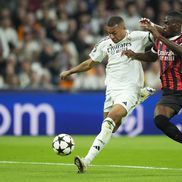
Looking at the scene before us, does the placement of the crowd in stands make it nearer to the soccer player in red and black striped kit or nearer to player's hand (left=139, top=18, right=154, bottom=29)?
the soccer player in red and black striped kit

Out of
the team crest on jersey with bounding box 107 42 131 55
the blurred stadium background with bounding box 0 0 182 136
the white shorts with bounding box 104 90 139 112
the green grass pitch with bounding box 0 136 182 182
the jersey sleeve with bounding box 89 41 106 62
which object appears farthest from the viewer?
the blurred stadium background with bounding box 0 0 182 136

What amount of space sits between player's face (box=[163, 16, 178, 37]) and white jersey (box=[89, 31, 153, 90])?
60cm

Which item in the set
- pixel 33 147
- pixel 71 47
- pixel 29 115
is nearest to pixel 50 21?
pixel 71 47

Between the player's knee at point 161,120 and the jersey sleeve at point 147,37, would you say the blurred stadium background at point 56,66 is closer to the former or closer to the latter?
the jersey sleeve at point 147,37

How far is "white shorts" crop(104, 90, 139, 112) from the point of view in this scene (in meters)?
10.6

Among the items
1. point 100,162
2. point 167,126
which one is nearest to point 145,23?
point 167,126

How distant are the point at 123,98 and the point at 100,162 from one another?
56.4 inches

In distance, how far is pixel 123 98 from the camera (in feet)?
34.9

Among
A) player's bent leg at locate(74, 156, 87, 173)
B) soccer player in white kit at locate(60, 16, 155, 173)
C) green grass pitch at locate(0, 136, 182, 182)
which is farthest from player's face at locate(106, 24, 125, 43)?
player's bent leg at locate(74, 156, 87, 173)

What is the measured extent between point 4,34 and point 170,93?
1007 cm

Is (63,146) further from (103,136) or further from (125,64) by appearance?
(125,64)

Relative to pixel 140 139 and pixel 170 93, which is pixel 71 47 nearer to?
pixel 140 139

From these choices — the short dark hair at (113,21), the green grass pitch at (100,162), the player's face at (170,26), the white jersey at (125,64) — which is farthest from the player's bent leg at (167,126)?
the short dark hair at (113,21)

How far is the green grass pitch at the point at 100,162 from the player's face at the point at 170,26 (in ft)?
6.34
